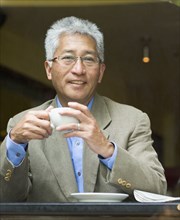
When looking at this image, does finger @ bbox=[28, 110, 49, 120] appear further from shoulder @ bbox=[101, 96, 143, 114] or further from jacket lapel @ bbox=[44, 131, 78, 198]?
shoulder @ bbox=[101, 96, 143, 114]

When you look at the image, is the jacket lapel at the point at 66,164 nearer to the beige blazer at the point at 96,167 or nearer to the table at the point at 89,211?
the beige blazer at the point at 96,167

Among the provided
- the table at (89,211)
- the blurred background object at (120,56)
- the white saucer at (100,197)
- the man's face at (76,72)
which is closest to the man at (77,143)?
the man's face at (76,72)

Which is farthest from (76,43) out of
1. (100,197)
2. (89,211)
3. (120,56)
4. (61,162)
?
(120,56)

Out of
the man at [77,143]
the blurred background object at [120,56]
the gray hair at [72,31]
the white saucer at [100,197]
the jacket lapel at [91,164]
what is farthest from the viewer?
the blurred background object at [120,56]

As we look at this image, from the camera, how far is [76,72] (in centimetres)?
180

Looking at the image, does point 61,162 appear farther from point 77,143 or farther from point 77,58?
point 77,58

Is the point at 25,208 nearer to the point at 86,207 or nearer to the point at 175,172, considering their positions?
the point at 86,207

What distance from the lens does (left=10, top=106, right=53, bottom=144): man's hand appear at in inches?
59.7

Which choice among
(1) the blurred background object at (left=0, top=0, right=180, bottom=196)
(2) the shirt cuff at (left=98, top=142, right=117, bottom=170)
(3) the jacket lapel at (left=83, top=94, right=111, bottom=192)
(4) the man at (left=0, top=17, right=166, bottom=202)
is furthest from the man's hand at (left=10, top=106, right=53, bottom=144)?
(1) the blurred background object at (left=0, top=0, right=180, bottom=196)

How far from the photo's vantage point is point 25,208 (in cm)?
→ 129

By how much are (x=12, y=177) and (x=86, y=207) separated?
0.41m

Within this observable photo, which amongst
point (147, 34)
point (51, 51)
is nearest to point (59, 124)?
point (51, 51)

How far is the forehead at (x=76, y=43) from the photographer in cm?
183

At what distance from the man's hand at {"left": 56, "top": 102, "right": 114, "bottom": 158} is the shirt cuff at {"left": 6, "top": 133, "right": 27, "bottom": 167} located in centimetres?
15
